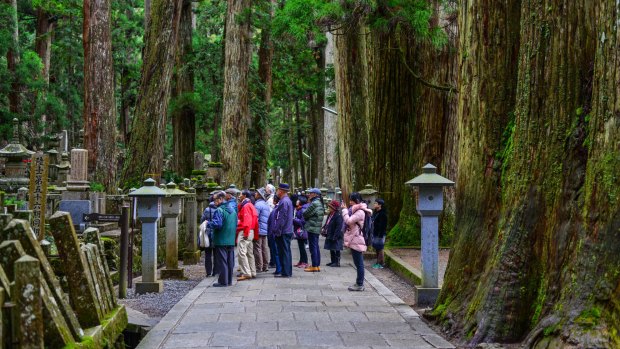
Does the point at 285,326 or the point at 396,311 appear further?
the point at 396,311

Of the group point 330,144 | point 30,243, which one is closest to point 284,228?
point 30,243

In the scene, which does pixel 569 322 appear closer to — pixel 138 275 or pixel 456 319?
pixel 456 319

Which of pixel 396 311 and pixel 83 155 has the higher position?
pixel 83 155

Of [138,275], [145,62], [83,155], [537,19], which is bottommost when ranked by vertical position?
[138,275]

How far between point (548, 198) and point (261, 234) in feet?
28.4

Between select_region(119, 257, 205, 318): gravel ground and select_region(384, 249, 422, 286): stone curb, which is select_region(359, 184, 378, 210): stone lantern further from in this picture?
select_region(119, 257, 205, 318): gravel ground

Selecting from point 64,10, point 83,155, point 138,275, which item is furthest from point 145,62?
point 64,10

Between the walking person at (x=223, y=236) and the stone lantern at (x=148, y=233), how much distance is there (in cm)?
113

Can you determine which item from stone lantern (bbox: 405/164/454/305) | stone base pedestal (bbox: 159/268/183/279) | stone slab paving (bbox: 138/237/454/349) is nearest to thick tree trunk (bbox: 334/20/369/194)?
stone base pedestal (bbox: 159/268/183/279)

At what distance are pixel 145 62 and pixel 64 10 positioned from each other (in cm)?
1706

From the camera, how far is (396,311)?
33.6 ft

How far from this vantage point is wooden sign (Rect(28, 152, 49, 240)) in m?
11.0

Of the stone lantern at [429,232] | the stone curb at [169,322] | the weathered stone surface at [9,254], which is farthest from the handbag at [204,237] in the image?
the weathered stone surface at [9,254]

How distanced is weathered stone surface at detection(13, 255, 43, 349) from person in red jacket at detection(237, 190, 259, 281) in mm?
9542
